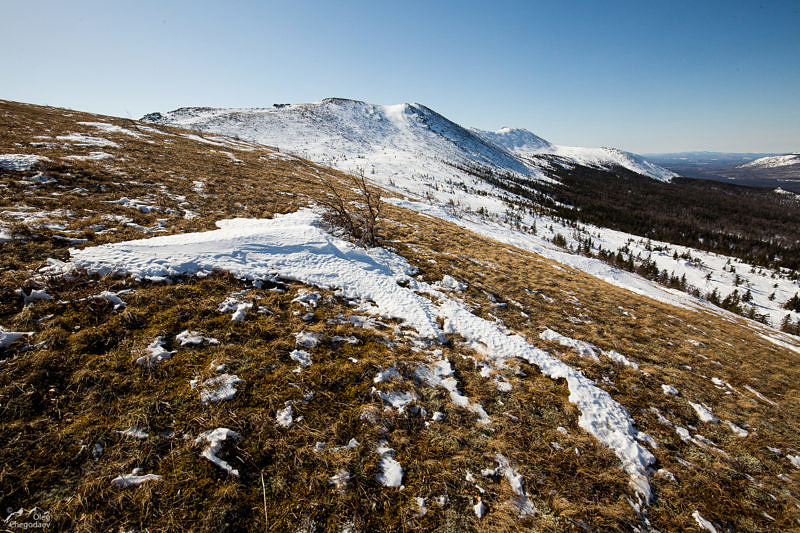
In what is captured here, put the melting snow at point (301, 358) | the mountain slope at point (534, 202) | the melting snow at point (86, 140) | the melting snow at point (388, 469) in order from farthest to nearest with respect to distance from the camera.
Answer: the mountain slope at point (534, 202) < the melting snow at point (86, 140) < the melting snow at point (301, 358) < the melting snow at point (388, 469)

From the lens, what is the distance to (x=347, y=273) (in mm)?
6738

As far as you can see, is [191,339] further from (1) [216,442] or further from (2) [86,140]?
(2) [86,140]

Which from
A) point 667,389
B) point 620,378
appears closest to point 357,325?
point 620,378

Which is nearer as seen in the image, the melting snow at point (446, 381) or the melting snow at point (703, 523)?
the melting snow at point (703, 523)

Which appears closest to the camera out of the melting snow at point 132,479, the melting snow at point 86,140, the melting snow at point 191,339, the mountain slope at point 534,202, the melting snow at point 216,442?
the melting snow at point 132,479

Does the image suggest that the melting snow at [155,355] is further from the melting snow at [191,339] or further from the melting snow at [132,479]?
the melting snow at [132,479]

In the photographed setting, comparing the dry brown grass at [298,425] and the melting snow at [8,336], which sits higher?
the melting snow at [8,336]

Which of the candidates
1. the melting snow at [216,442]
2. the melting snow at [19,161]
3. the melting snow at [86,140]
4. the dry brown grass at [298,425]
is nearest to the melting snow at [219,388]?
the dry brown grass at [298,425]

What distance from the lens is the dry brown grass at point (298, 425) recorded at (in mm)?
2428

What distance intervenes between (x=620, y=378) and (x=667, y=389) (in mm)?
856

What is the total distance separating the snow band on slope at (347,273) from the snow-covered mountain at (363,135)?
1136 inches

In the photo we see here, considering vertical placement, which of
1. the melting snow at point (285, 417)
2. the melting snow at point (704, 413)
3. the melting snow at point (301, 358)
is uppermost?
the melting snow at point (301, 358)

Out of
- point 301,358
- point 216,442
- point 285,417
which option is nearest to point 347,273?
point 301,358

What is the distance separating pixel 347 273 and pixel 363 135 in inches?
2920
